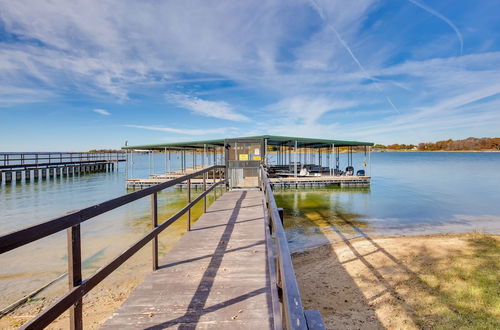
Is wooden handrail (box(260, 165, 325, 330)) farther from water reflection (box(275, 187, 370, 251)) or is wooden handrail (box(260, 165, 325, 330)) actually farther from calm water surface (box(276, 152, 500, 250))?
calm water surface (box(276, 152, 500, 250))

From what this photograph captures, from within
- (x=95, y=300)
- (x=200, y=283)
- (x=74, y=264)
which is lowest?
(x=95, y=300)

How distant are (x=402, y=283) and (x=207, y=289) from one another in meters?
5.40

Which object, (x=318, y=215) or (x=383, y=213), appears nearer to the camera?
(x=318, y=215)

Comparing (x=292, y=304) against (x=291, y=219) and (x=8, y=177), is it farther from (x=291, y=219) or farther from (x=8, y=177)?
(x=8, y=177)

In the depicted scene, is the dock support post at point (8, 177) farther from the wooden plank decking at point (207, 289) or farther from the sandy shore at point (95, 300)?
the wooden plank decking at point (207, 289)

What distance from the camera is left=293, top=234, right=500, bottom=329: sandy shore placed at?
5.00 meters

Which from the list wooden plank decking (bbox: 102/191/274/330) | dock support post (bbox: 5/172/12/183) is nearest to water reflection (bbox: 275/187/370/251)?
wooden plank decking (bbox: 102/191/274/330)

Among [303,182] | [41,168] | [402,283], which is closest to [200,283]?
[402,283]

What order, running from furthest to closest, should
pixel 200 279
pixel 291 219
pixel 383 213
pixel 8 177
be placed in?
pixel 8 177 → pixel 383 213 → pixel 291 219 → pixel 200 279

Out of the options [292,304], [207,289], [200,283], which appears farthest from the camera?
[200,283]

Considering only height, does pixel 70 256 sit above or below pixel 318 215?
above

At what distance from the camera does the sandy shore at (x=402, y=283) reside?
500 centimetres

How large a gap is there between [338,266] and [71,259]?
273 inches

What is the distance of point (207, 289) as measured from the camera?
120 inches
